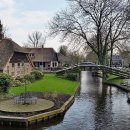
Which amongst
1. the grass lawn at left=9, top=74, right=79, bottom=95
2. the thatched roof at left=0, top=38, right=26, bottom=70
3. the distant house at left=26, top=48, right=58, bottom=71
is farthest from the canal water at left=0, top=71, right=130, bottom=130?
the distant house at left=26, top=48, right=58, bottom=71

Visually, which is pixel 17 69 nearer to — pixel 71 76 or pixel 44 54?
pixel 71 76

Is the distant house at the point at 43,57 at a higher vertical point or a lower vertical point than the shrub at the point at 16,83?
higher

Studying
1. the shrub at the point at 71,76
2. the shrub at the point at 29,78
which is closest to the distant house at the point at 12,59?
the shrub at the point at 29,78

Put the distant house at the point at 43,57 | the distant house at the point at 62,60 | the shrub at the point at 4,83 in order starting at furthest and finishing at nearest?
1. the distant house at the point at 62,60
2. the distant house at the point at 43,57
3. the shrub at the point at 4,83

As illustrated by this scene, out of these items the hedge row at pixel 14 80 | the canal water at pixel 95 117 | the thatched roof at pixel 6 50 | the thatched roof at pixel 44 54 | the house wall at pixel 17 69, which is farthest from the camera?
the thatched roof at pixel 44 54

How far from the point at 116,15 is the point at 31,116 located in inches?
1716

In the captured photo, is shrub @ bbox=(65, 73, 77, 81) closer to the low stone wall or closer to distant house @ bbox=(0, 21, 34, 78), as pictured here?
distant house @ bbox=(0, 21, 34, 78)

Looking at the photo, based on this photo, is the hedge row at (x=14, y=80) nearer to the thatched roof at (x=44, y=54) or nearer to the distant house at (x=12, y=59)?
the distant house at (x=12, y=59)

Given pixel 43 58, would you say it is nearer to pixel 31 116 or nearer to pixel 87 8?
pixel 87 8

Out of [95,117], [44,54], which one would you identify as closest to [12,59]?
[95,117]

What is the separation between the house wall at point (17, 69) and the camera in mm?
46094

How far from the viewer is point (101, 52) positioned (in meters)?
66.0

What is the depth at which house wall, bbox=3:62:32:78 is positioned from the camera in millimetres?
46094

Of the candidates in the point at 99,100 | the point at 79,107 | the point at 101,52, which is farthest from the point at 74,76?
the point at 79,107
